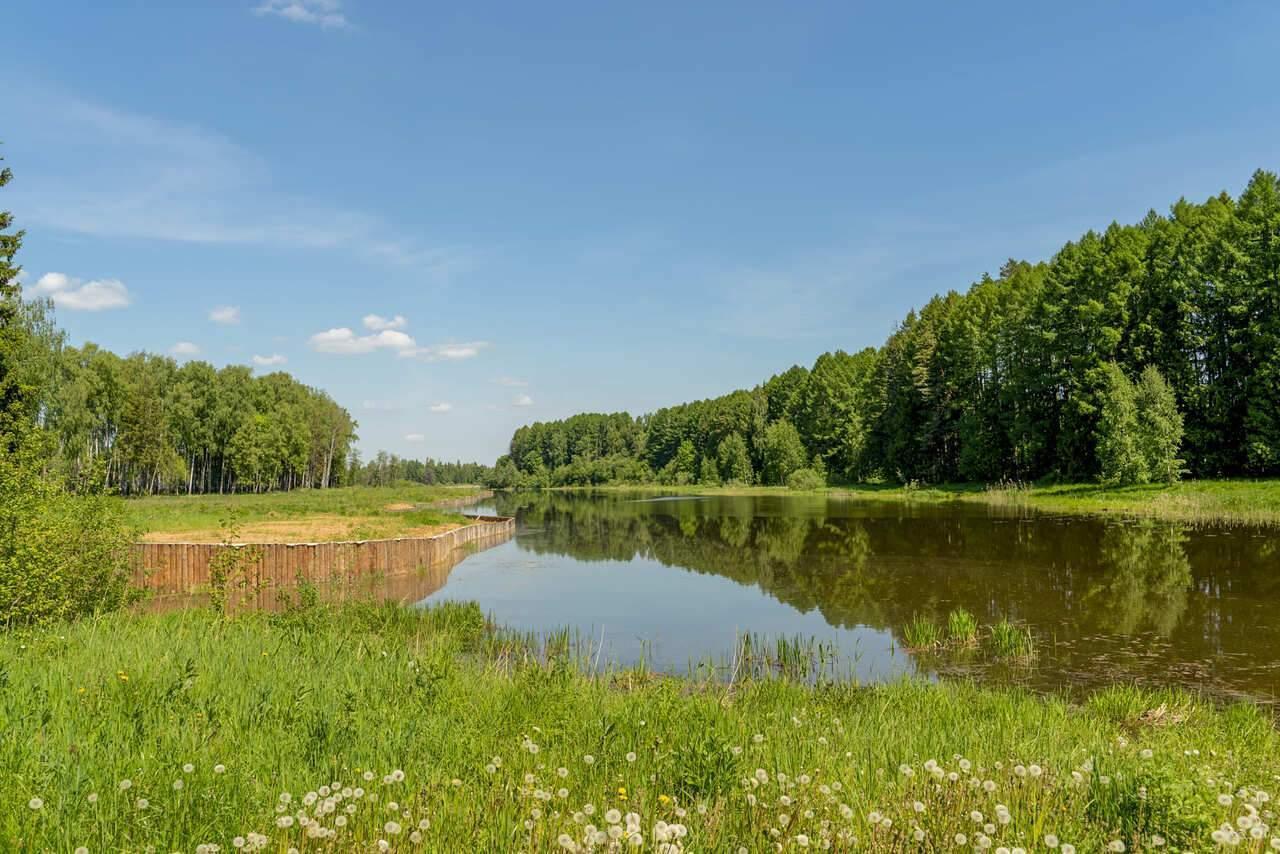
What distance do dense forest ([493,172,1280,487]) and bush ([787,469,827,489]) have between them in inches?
15.0

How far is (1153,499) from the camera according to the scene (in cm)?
4234

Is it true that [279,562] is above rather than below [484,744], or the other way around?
below

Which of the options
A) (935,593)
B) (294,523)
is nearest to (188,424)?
(294,523)

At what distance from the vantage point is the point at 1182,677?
1201 cm

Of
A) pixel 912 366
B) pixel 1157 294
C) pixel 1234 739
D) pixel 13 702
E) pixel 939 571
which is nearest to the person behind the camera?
pixel 13 702

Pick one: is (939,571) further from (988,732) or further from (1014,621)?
(988,732)

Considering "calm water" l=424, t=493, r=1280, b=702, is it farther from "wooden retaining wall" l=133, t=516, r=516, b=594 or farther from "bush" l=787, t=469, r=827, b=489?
"bush" l=787, t=469, r=827, b=489

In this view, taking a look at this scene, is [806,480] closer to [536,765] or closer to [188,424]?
[188,424]

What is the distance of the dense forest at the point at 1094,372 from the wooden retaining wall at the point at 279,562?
148 feet

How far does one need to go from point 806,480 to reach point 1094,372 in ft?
126

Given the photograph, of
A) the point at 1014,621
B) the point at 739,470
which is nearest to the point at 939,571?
the point at 1014,621

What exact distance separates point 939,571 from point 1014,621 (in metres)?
7.72

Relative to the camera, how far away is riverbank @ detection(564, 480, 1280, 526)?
35.6 meters

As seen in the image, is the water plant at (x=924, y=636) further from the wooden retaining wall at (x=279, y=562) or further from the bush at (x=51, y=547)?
the bush at (x=51, y=547)
